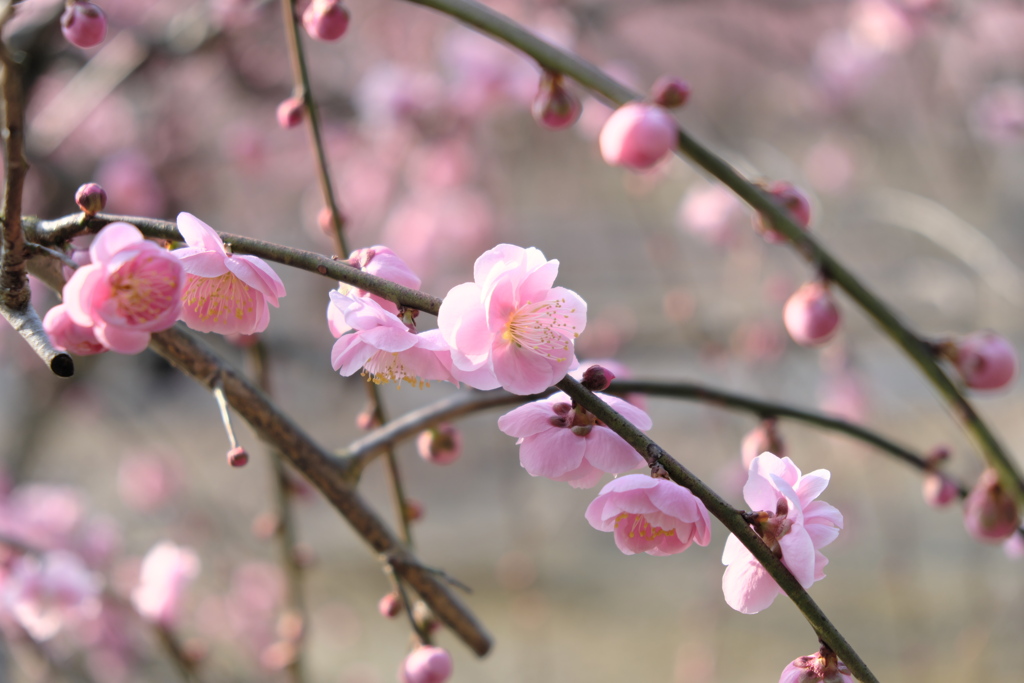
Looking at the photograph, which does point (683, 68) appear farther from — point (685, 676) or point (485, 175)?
point (685, 676)

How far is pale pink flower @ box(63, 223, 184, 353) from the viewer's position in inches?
13.7

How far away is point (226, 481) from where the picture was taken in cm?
390

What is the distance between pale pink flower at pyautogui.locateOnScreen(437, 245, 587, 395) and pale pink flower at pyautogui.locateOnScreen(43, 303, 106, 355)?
0.57ft

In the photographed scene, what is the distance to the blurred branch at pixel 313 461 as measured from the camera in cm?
53

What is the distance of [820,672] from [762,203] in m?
0.34

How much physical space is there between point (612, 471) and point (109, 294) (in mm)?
257

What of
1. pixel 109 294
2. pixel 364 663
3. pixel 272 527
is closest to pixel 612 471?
pixel 109 294

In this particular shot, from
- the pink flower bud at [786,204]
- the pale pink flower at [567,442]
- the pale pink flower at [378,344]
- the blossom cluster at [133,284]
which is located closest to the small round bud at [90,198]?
the blossom cluster at [133,284]

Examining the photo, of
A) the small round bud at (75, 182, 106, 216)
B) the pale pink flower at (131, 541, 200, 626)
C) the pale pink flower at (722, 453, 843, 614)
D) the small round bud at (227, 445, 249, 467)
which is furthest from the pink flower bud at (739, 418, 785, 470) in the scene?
the pale pink flower at (131, 541, 200, 626)

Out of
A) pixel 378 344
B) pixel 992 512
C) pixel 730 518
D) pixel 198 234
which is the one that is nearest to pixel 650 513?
pixel 730 518

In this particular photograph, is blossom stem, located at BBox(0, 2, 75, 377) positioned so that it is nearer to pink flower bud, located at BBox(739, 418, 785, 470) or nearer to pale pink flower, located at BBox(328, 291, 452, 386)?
pale pink flower, located at BBox(328, 291, 452, 386)

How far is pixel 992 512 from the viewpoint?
64cm

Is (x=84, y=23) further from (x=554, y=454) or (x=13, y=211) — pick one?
(x=554, y=454)

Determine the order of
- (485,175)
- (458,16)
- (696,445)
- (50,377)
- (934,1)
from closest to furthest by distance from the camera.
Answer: (458,16), (934,1), (50,377), (485,175), (696,445)
